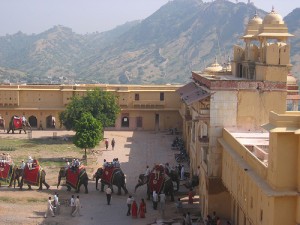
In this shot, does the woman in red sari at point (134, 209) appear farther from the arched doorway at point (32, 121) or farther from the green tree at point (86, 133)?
the arched doorway at point (32, 121)

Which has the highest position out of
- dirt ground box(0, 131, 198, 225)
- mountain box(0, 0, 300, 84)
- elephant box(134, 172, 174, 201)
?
mountain box(0, 0, 300, 84)

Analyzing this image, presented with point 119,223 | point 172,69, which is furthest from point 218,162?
point 172,69

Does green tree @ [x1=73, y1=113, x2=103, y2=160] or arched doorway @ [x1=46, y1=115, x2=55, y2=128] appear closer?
green tree @ [x1=73, y1=113, x2=103, y2=160]

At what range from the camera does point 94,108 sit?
39.8 meters

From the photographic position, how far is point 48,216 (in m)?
21.3

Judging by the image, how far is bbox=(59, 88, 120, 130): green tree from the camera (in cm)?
3862

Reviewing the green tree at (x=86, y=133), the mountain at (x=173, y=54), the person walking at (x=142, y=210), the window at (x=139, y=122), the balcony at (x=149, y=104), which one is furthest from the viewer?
the mountain at (x=173, y=54)

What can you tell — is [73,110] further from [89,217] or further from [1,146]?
[89,217]

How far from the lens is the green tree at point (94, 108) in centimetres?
3862

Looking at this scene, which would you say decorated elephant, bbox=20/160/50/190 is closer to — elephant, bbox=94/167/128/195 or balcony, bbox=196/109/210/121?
elephant, bbox=94/167/128/195

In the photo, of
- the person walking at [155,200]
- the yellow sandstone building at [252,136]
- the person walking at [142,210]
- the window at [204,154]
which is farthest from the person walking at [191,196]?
the person walking at [142,210]

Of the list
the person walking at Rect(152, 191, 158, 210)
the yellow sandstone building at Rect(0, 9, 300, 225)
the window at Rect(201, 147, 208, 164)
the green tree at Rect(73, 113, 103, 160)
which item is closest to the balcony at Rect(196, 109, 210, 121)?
the yellow sandstone building at Rect(0, 9, 300, 225)

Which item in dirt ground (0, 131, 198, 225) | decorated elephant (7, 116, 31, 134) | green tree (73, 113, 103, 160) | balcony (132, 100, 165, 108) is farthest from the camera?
balcony (132, 100, 165, 108)

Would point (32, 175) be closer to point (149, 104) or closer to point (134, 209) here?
point (134, 209)
